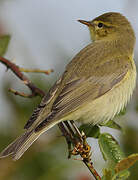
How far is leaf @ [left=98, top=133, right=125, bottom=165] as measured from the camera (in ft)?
8.61

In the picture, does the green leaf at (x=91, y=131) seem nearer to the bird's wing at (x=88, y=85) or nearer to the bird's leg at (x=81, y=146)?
the bird's leg at (x=81, y=146)

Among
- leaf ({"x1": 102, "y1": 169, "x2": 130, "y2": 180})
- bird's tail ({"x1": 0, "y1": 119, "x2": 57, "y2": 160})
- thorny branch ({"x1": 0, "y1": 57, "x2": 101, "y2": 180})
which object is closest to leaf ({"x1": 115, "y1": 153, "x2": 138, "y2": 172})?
leaf ({"x1": 102, "y1": 169, "x2": 130, "y2": 180})

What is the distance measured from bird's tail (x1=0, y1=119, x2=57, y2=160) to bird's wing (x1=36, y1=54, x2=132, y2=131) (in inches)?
3.5

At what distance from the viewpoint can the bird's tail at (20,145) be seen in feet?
9.89

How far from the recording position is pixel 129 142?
3.75 meters

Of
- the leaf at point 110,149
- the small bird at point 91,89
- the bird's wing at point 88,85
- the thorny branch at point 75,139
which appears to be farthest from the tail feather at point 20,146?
the leaf at point 110,149

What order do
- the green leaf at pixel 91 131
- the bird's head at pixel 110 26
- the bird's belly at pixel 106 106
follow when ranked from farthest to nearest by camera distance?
1. the bird's head at pixel 110 26
2. the bird's belly at pixel 106 106
3. the green leaf at pixel 91 131

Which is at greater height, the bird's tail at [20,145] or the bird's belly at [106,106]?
the bird's tail at [20,145]

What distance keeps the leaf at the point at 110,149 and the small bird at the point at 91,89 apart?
0.61 meters

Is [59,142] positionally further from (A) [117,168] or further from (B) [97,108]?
(A) [117,168]

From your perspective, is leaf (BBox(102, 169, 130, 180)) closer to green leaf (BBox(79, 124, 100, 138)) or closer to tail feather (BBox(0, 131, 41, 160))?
green leaf (BBox(79, 124, 100, 138))

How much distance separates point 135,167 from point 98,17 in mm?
2180

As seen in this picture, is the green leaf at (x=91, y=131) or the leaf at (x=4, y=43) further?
the leaf at (x=4, y=43)

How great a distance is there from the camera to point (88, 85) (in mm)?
3799
